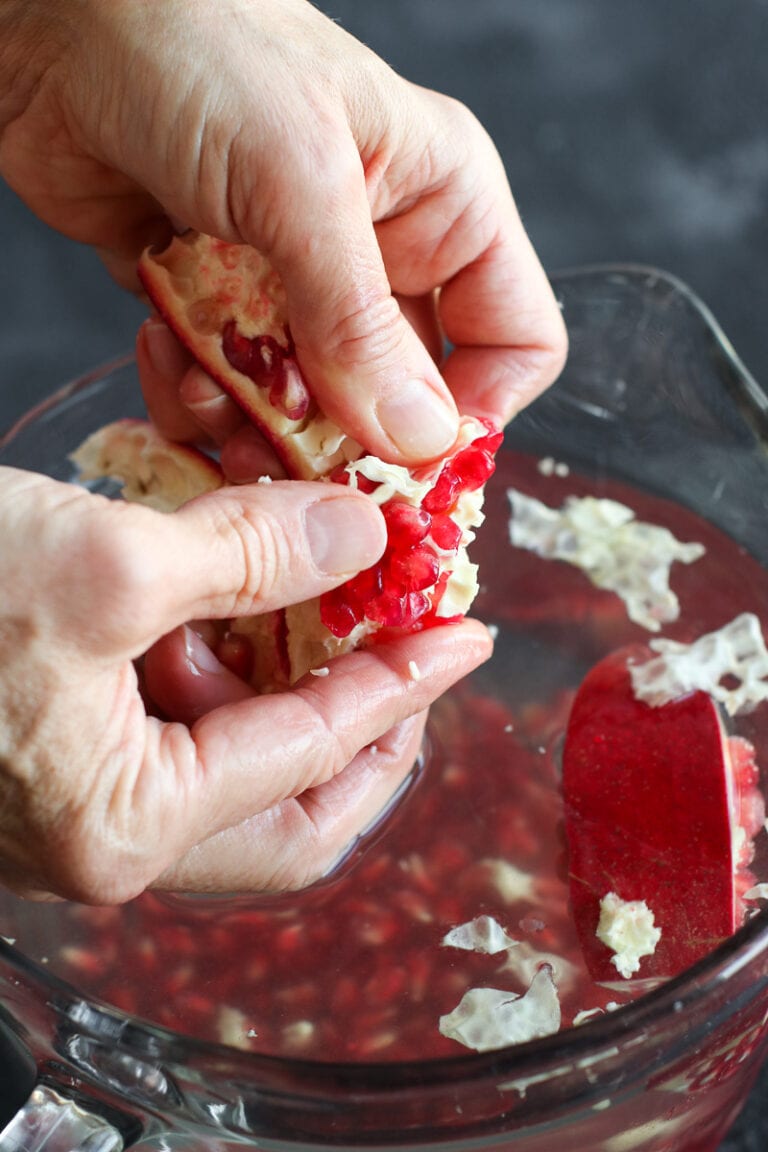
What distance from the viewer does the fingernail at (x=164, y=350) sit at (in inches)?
44.3

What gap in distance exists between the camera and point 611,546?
1.39 m

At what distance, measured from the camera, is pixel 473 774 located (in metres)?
1.20

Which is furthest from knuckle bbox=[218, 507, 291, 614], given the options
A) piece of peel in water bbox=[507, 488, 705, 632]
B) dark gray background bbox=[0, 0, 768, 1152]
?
dark gray background bbox=[0, 0, 768, 1152]

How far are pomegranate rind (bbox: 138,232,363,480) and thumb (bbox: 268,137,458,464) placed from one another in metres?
0.04

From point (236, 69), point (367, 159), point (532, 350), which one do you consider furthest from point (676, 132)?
point (236, 69)

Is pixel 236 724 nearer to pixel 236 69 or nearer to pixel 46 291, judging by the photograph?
pixel 236 69

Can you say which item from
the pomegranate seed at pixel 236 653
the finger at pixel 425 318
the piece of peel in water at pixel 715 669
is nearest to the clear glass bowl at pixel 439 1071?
the piece of peel in water at pixel 715 669

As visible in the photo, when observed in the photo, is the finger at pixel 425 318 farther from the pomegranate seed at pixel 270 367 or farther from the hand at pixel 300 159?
the pomegranate seed at pixel 270 367

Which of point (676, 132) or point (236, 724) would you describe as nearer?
point (236, 724)

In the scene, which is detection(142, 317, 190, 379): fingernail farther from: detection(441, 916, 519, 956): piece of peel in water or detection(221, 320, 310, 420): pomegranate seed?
detection(441, 916, 519, 956): piece of peel in water

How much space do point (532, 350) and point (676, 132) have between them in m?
0.87

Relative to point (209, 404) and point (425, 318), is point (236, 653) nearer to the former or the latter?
point (209, 404)

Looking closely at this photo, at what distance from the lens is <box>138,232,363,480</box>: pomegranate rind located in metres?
0.99

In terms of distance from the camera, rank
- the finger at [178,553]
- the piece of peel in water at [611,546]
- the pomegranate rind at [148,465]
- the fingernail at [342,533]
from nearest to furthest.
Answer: the finger at [178,553], the fingernail at [342,533], the pomegranate rind at [148,465], the piece of peel in water at [611,546]
